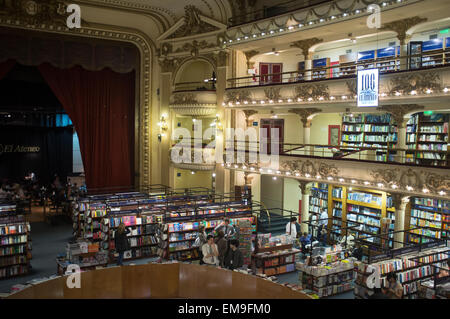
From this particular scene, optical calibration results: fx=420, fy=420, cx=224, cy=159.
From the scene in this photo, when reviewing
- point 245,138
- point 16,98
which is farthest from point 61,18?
point 245,138

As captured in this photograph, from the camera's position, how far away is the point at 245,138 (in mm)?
16891

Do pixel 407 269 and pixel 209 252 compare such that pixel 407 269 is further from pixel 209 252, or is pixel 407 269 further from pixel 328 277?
pixel 209 252

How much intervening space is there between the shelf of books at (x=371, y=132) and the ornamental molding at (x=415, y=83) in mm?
2524

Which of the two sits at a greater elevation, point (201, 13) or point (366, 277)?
point (201, 13)

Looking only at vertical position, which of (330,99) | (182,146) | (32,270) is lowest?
(32,270)

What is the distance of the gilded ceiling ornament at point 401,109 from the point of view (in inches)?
454

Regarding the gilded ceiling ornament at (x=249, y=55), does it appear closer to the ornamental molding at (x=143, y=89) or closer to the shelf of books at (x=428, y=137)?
the ornamental molding at (x=143, y=89)

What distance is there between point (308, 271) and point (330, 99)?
5.62 m

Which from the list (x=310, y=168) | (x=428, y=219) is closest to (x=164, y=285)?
(x=310, y=168)

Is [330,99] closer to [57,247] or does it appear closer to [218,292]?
[218,292]

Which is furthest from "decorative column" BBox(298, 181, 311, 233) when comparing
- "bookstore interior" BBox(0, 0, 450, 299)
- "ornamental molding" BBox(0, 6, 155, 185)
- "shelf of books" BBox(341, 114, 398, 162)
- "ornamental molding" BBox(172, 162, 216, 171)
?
"ornamental molding" BBox(0, 6, 155, 185)

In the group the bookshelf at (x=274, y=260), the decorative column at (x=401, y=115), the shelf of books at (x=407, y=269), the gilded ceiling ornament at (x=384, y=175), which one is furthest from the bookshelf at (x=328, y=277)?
the decorative column at (x=401, y=115)

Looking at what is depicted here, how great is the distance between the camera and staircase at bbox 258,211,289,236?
1551 cm

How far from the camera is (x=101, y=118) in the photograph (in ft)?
61.2
